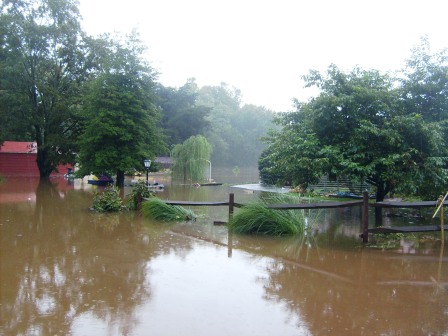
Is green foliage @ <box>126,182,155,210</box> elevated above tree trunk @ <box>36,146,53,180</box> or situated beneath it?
situated beneath

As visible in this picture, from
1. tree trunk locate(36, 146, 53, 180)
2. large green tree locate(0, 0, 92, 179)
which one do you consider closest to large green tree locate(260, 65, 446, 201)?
large green tree locate(0, 0, 92, 179)

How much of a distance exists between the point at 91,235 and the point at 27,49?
79.9 ft

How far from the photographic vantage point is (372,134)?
1013 centimetres

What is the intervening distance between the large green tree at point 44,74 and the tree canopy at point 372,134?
72.3 feet

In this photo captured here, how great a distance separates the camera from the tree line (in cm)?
2181

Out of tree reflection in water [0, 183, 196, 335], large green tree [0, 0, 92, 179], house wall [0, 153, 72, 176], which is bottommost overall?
tree reflection in water [0, 183, 196, 335]

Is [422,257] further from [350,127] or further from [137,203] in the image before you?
[137,203]

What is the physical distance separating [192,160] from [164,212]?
21.9 meters

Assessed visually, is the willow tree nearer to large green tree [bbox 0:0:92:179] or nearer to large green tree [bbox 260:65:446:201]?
large green tree [bbox 0:0:92:179]

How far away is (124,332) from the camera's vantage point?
4.41m

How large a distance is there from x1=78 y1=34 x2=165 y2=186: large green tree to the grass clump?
9092 mm

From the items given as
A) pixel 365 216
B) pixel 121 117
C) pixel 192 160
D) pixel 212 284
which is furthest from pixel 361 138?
pixel 192 160

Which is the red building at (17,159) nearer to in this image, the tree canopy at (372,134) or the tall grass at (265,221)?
the tall grass at (265,221)

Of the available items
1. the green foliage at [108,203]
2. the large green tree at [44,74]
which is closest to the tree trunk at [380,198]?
the green foliage at [108,203]
